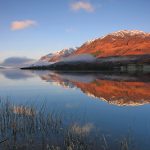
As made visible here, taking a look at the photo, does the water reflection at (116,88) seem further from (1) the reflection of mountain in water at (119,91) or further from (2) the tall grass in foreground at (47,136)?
(2) the tall grass in foreground at (47,136)

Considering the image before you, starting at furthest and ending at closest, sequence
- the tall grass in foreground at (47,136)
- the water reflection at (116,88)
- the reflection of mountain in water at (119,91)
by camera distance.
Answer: the water reflection at (116,88) → the reflection of mountain in water at (119,91) → the tall grass in foreground at (47,136)

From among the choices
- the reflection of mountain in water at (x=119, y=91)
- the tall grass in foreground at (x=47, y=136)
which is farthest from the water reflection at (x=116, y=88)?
the tall grass in foreground at (x=47, y=136)

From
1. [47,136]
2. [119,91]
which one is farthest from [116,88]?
[47,136]

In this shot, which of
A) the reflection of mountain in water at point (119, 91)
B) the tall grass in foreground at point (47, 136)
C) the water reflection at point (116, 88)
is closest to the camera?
the tall grass in foreground at point (47, 136)

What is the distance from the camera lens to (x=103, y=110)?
63.6 ft

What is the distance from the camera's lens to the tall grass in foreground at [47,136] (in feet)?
34.4

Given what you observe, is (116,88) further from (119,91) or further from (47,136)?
(47,136)

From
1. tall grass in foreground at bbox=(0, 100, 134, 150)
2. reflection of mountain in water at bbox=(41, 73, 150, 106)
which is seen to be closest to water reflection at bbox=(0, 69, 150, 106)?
reflection of mountain in water at bbox=(41, 73, 150, 106)

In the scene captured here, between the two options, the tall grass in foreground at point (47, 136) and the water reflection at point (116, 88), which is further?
→ the water reflection at point (116, 88)

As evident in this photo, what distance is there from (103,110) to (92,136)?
7.49 metres

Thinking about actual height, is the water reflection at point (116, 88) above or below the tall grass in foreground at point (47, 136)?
below

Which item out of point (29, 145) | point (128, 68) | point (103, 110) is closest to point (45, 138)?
point (29, 145)

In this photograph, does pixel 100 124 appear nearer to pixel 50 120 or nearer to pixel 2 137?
pixel 50 120

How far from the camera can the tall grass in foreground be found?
34.4ft
